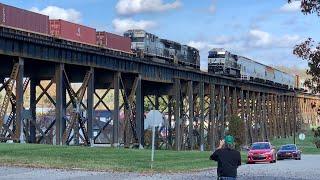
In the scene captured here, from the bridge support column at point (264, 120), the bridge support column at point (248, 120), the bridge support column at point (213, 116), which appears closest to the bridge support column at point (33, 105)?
the bridge support column at point (213, 116)

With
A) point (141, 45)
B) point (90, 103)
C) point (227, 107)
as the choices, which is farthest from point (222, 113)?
point (90, 103)

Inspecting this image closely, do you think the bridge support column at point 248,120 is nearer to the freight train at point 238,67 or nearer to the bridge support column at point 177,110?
the freight train at point 238,67

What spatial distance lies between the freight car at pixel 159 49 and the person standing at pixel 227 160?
1821 inches

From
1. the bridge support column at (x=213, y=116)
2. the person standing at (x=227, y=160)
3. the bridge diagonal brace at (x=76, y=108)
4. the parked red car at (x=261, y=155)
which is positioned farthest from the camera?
the bridge support column at (x=213, y=116)

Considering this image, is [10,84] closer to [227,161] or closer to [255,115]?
[227,161]

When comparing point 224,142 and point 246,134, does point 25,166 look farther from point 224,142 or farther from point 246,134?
point 246,134

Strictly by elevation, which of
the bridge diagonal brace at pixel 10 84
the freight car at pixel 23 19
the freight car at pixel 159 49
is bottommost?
the bridge diagonal brace at pixel 10 84

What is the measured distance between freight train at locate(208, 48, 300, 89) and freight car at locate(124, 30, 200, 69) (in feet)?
16.8

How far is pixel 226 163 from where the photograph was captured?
38.5 feet

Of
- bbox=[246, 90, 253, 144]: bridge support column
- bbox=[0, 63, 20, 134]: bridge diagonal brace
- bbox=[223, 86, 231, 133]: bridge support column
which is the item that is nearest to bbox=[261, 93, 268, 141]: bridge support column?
bbox=[246, 90, 253, 144]: bridge support column

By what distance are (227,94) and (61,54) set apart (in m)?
40.5

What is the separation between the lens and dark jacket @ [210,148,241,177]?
1174cm

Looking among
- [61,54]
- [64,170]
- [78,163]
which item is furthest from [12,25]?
[64,170]

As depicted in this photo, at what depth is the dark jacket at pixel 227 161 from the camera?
1174 cm
